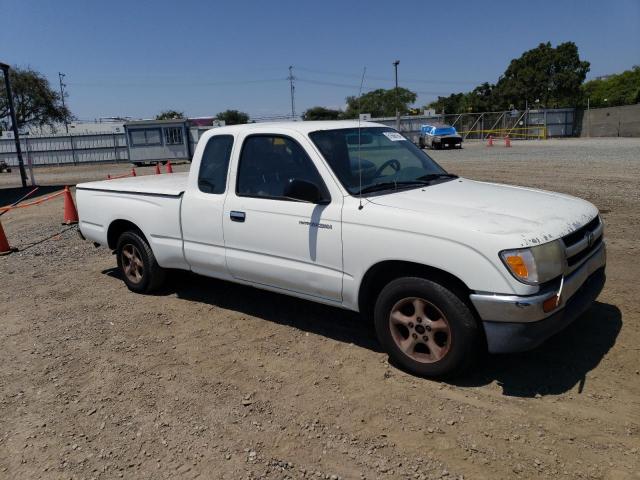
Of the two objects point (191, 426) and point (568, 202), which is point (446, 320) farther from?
point (191, 426)

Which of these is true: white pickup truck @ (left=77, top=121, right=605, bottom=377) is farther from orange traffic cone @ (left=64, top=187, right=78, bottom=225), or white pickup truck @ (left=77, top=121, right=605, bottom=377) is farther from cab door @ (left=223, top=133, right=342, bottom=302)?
orange traffic cone @ (left=64, top=187, right=78, bottom=225)

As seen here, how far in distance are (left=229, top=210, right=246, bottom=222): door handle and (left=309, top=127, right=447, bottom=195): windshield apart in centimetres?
91

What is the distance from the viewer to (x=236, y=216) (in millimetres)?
4660

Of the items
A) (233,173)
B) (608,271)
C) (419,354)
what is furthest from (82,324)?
(608,271)

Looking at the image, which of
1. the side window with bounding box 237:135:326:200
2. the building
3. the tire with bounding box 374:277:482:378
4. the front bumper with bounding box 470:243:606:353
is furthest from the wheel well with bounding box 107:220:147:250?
the building

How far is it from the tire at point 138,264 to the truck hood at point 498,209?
2.91 metres

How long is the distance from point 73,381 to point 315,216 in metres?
2.26

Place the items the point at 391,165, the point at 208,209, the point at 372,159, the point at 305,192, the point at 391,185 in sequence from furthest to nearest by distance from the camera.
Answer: the point at 208,209 → the point at 391,165 → the point at 372,159 → the point at 391,185 → the point at 305,192

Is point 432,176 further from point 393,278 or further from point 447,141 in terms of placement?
point 447,141

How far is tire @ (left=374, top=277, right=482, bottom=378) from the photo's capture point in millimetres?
3455

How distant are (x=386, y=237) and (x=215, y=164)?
2061 millimetres

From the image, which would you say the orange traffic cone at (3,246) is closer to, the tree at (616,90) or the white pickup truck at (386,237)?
the white pickup truck at (386,237)

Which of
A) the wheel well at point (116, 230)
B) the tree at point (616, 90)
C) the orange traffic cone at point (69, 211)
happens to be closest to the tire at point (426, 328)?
the wheel well at point (116, 230)

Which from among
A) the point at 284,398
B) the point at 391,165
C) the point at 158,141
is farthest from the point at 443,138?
the point at 284,398
